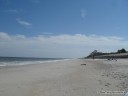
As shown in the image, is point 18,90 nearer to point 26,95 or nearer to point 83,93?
point 26,95

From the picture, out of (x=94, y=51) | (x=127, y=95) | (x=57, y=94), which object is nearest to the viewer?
(x=127, y=95)

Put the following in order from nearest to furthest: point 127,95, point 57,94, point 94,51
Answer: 1. point 127,95
2. point 57,94
3. point 94,51

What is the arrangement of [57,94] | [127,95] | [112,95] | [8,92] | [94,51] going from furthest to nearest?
[94,51], [8,92], [57,94], [112,95], [127,95]

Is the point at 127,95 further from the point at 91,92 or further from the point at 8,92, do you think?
the point at 8,92

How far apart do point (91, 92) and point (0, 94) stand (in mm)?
3725

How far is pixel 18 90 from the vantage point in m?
10.3

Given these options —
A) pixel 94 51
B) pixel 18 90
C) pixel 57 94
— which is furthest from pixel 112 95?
pixel 94 51

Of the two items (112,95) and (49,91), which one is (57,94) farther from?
(112,95)

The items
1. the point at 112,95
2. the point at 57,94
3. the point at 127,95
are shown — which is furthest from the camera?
the point at 57,94

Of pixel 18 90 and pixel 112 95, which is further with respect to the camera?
pixel 18 90

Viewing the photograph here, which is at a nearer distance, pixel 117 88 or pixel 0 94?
pixel 0 94

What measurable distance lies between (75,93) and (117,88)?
2062 millimetres

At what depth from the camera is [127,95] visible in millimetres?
5805

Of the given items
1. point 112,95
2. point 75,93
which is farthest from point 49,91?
point 112,95
